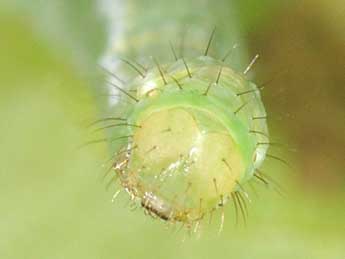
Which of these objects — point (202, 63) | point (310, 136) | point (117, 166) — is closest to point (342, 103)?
point (310, 136)

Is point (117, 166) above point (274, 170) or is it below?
below

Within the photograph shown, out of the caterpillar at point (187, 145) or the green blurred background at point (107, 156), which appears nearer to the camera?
the caterpillar at point (187, 145)

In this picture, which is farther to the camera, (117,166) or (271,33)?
(271,33)

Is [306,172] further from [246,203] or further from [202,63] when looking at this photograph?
[202,63]

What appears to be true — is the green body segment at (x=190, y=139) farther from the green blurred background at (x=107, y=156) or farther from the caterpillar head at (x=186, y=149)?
the green blurred background at (x=107, y=156)

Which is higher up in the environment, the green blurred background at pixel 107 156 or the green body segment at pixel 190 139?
the green blurred background at pixel 107 156

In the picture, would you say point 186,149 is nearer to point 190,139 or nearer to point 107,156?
point 190,139

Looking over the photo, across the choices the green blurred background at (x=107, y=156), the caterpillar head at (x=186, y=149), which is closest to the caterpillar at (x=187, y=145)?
the caterpillar head at (x=186, y=149)

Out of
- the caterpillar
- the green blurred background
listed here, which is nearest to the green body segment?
the caterpillar
